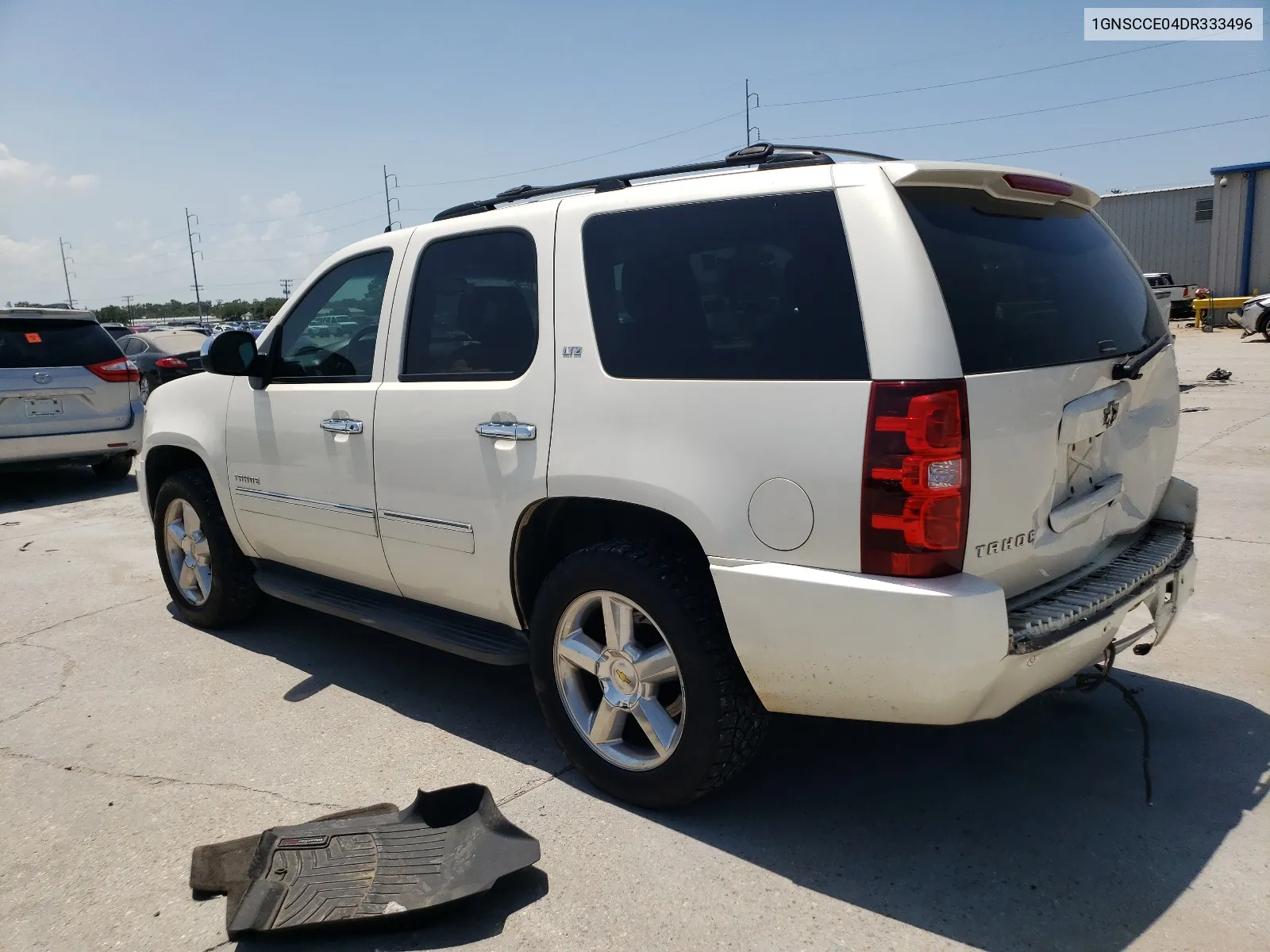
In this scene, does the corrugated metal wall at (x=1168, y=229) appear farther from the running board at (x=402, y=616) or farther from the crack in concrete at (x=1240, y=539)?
the running board at (x=402, y=616)

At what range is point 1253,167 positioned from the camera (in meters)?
27.6

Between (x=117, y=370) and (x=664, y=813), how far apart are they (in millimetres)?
8748

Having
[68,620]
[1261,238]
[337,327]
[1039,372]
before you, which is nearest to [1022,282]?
[1039,372]

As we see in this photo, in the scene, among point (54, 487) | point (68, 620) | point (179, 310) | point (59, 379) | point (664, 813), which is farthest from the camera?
point (179, 310)

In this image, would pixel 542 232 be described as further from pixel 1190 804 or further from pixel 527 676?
pixel 1190 804

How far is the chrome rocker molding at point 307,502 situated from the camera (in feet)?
13.3

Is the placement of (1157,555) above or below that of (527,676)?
above

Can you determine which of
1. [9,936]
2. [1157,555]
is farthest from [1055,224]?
[9,936]

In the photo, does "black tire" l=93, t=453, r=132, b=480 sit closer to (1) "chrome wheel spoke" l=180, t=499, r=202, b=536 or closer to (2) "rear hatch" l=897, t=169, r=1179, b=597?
(1) "chrome wheel spoke" l=180, t=499, r=202, b=536

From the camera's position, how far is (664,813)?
10.6ft

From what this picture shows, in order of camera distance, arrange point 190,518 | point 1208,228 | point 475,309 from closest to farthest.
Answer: point 475,309 → point 190,518 → point 1208,228

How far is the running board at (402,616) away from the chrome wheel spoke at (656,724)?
0.56m

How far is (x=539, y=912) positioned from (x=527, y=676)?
185cm

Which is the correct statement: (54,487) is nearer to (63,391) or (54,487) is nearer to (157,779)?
(63,391)
